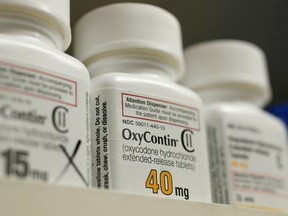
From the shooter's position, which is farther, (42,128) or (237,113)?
(237,113)

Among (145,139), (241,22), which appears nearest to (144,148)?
(145,139)

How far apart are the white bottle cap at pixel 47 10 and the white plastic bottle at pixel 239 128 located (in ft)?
0.61

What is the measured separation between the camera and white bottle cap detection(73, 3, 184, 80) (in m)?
0.45

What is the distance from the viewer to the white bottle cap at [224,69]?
564mm

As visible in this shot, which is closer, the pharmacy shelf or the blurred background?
the pharmacy shelf

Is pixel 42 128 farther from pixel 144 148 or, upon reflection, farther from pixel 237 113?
pixel 237 113

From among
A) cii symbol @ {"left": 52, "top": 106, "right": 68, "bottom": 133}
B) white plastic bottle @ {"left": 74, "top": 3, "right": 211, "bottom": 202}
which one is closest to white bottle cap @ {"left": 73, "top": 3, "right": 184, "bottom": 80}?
white plastic bottle @ {"left": 74, "top": 3, "right": 211, "bottom": 202}

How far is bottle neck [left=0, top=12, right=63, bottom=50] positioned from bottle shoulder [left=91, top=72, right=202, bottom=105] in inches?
1.8

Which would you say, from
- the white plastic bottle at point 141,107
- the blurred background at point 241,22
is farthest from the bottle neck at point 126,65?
the blurred background at point 241,22

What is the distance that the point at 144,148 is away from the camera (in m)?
0.41

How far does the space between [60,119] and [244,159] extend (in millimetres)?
221

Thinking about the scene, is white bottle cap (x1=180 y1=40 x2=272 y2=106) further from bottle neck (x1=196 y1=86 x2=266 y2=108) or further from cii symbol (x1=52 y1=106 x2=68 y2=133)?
cii symbol (x1=52 y1=106 x2=68 y2=133)

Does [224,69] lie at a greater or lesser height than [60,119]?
greater

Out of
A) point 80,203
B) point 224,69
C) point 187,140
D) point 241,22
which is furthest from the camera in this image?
point 241,22
